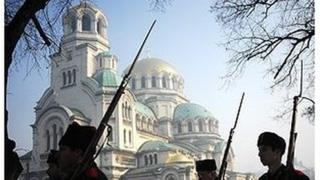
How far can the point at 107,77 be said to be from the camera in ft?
33.6

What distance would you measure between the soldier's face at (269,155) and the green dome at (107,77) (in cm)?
865

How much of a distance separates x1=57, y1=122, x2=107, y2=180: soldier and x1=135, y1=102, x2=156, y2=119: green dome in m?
11.3

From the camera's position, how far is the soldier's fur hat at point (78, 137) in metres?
0.97

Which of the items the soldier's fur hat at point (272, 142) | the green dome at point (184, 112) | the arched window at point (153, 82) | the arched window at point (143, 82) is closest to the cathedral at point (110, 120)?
the green dome at point (184, 112)

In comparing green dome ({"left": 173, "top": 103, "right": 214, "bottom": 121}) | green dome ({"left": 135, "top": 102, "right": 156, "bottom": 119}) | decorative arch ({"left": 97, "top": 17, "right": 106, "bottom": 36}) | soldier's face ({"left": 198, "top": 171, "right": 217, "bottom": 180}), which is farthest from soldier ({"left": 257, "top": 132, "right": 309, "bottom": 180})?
green dome ({"left": 173, "top": 103, "right": 214, "bottom": 121})

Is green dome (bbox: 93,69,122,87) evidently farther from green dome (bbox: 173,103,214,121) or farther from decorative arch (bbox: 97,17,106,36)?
green dome (bbox: 173,103,214,121)

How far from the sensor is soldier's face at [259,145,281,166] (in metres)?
1.13

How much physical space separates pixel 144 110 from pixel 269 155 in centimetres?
1179

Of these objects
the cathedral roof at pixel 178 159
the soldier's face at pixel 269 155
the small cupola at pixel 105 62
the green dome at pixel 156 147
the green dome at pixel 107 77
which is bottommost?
the soldier's face at pixel 269 155

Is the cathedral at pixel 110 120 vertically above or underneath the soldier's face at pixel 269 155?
above

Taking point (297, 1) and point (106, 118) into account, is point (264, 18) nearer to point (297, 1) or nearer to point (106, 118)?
point (297, 1)

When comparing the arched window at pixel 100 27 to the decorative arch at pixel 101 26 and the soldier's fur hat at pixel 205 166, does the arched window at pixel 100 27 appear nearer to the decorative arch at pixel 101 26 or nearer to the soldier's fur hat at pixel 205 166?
the decorative arch at pixel 101 26

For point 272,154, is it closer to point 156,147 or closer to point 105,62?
point 156,147

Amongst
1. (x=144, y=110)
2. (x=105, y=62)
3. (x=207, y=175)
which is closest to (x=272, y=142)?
(x=207, y=175)
